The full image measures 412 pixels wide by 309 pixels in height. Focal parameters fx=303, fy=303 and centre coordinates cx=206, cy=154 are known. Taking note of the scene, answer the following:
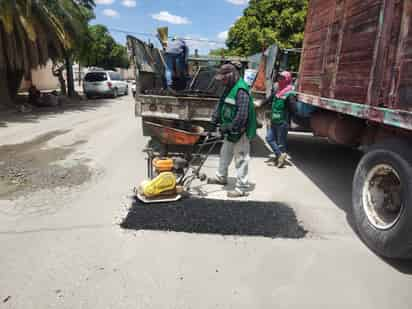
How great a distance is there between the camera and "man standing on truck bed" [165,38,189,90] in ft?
23.6

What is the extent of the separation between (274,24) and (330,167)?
14.9 metres

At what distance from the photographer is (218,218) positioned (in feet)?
11.8

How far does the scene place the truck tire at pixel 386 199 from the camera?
2631 mm

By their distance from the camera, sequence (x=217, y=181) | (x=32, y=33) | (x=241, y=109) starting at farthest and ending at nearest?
(x=32, y=33)
(x=217, y=181)
(x=241, y=109)

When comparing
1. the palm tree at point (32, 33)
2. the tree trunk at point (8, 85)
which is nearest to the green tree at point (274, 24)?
the palm tree at point (32, 33)

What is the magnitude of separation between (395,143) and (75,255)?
3.23 metres

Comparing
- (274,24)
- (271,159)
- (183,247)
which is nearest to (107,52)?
(274,24)

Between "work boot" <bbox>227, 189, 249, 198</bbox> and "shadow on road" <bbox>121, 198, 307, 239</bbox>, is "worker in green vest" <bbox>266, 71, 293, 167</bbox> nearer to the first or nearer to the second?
"work boot" <bbox>227, 189, 249, 198</bbox>

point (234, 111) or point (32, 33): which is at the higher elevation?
point (32, 33)

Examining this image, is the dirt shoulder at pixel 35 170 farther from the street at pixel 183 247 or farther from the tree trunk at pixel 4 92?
the tree trunk at pixel 4 92

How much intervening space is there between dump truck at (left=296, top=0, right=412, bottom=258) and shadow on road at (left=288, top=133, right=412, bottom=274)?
40 centimetres

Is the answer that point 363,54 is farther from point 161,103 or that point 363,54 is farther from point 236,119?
point 161,103

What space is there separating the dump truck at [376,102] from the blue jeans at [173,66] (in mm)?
3797

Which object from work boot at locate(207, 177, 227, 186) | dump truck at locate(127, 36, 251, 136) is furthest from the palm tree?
work boot at locate(207, 177, 227, 186)
